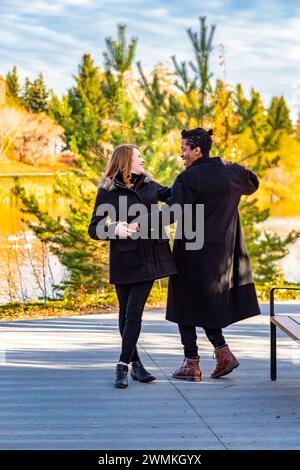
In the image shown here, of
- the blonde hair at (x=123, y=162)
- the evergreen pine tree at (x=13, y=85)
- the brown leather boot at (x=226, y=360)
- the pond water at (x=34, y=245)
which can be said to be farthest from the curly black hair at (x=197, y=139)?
the evergreen pine tree at (x=13, y=85)

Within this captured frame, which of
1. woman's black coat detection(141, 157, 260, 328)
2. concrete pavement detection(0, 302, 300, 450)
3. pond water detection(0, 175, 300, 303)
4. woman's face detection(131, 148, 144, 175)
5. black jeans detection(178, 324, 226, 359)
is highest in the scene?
woman's face detection(131, 148, 144, 175)

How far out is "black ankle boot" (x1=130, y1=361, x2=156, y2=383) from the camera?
504 centimetres

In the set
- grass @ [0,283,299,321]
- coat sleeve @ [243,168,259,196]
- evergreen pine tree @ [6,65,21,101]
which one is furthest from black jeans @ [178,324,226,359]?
evergreen pine tree @ [6,65,21,101]

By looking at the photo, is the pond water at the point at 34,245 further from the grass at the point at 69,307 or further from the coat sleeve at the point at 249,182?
the coat sleeve at the point at 249,182

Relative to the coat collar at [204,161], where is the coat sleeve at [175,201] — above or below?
below

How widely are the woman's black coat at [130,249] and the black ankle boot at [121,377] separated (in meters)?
0.49

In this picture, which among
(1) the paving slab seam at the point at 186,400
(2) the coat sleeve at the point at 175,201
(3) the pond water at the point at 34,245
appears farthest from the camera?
(3) the pond water at the point at 34,245

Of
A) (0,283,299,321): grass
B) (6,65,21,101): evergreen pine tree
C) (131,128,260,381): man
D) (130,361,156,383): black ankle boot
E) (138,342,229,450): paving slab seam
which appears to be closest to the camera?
(138,342,229,450): paving slab seam

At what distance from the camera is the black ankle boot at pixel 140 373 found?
504 cm

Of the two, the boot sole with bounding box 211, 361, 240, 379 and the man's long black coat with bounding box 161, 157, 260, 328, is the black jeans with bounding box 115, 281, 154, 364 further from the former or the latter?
the boot sole with bounding box 211, 361, 240, 379

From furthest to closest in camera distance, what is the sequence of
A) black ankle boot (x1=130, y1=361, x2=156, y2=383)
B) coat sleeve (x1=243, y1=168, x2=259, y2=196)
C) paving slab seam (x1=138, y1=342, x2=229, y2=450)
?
black ankle boot (x1=130, y1=361, x2=156, y2=383)
coat sleeve (x1=243, y1=168, x2=259, y2=196)
paving slab seam (x1=138, y1=342, x2=229, y2=450)

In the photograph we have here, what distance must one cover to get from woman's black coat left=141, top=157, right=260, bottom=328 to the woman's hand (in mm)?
268

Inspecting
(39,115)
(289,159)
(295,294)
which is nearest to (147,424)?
(295,294)

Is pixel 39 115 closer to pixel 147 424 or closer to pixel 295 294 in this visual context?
pixel 295 294
